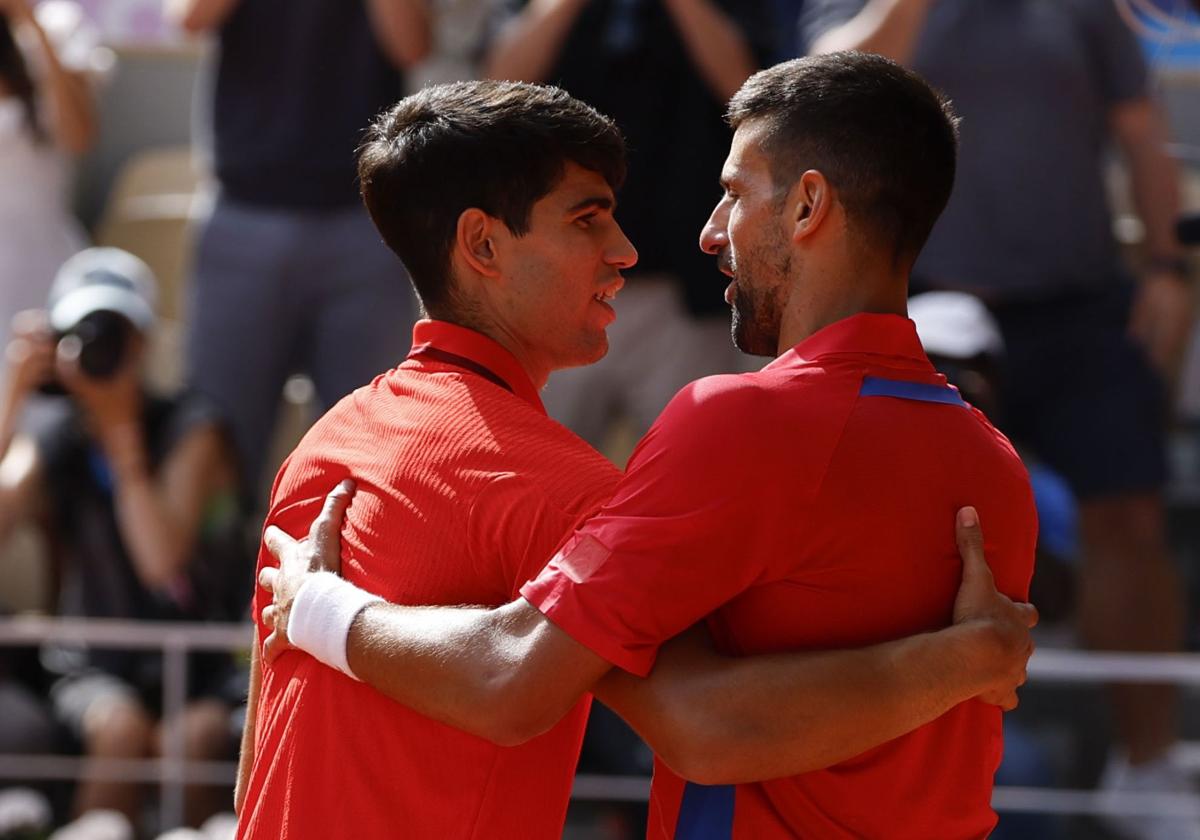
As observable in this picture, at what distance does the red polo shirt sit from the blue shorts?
2.50m

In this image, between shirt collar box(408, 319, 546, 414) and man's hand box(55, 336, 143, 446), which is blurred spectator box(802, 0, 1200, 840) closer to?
man's hand box(55, 336, 143, 446)

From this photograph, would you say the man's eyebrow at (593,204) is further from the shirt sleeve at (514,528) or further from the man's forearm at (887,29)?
the man's forearm at (887,29)

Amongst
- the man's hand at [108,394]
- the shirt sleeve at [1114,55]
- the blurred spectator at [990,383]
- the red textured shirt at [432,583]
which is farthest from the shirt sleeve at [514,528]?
the shirt sleeve at [1114,55]

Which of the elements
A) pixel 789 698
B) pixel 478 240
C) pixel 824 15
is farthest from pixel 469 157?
pixel 824 15

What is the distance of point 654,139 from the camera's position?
15.2ft

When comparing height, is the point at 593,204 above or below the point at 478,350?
above

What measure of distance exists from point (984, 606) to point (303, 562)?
76cm

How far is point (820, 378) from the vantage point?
6.21ft

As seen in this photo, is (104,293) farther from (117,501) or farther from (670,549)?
(670,549)

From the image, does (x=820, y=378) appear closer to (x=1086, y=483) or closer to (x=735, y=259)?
(x=735, y=259)

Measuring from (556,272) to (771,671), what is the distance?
1.98 feet

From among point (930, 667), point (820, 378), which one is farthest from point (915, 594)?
point (820, 378)

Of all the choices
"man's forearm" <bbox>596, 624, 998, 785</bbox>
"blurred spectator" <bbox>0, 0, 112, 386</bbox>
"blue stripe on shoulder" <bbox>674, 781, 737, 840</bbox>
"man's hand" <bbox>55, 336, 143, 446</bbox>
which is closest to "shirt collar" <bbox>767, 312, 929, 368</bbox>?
"man's forearm" <bbox>596, 624, 998, 785</bbox>

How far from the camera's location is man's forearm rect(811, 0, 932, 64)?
4148 millimetres
